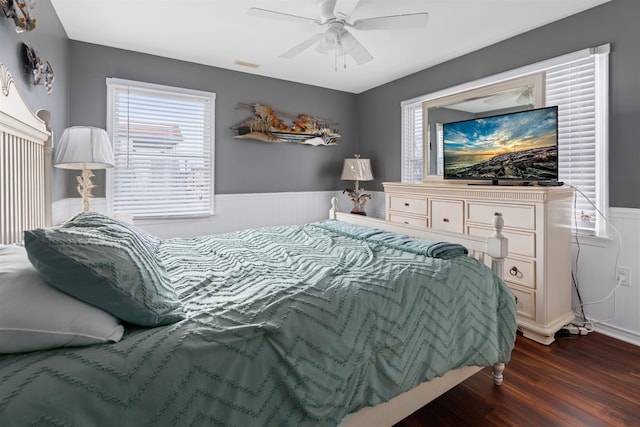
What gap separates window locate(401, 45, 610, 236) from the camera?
8.59ft

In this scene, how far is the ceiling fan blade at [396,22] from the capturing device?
2.30 meters

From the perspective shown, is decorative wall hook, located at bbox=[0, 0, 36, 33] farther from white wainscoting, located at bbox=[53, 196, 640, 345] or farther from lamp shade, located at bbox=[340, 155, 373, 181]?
lamp shade, located at bbox=[340, 155, 373, 181]

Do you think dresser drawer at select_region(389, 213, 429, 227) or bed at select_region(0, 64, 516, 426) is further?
dresser drawer at select_region(389, 213, 429, 227)

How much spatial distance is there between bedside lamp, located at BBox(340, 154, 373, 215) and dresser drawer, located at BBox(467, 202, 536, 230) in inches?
71.5

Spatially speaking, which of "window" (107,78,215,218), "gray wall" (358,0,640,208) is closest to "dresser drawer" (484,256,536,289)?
"gray wall" (358,0,640,208)

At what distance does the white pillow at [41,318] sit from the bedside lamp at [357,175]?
3765mm

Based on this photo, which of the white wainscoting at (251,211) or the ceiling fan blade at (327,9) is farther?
the white wainscoting at (251,211)

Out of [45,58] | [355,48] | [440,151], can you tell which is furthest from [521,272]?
[45,58]

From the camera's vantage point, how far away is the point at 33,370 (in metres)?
0.81

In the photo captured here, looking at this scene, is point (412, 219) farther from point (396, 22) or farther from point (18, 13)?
point (18, 13)

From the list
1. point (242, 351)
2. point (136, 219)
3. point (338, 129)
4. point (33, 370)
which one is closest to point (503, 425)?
point (242, 351)

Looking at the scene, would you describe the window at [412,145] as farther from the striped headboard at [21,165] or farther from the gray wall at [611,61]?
the striped headboard at [21,165]

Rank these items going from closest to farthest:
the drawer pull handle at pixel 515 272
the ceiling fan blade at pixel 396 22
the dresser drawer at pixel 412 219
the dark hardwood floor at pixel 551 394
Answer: the dark hardwood floor at pixel 551 394 → the ceiling fan blade at pixel 396 22 → the drawer pull handle at pixel 515 272 → the dresser drawer at pixel 412 219

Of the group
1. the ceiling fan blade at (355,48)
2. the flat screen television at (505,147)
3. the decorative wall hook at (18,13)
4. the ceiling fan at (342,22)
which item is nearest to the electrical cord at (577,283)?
the flat screen television at (505,147)
